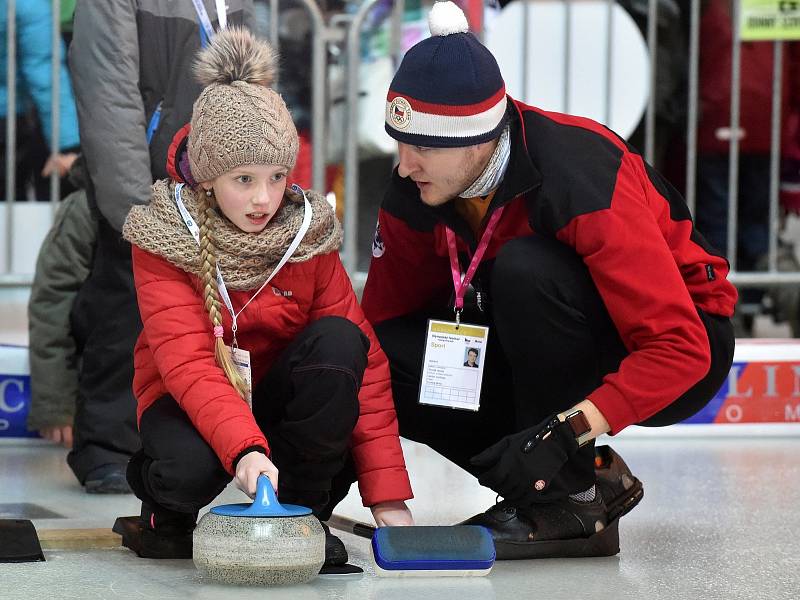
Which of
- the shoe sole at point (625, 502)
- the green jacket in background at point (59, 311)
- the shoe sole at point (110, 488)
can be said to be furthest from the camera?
the green jacket in background at point (59, 311)

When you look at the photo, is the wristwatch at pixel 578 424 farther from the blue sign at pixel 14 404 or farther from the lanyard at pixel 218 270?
the blue sign at pixel 14 404

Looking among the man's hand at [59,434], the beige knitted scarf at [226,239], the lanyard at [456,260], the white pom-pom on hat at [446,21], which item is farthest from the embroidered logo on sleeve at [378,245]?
the man's hand at [59,434]

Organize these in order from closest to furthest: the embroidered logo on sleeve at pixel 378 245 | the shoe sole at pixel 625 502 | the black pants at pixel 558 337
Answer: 1. the black pants at pixel 558 337
2. the shoe sole at pixel 625 502
3. the embroidered logo on sleeve at pixel 378 245

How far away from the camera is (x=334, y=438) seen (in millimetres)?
2355

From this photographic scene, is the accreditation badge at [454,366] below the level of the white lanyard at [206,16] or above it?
below

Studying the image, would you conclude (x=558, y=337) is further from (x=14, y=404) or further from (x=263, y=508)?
(x=14, y=404)

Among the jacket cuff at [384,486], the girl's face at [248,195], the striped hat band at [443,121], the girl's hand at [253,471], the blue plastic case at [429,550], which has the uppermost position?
the striped hat band at [443,121]

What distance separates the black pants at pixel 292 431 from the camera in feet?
7.56

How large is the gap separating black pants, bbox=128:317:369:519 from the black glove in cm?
23

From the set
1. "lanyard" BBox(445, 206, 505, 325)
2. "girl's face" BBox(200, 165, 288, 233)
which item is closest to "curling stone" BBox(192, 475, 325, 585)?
"girl's face" BBox(200, 165, 288, 233)

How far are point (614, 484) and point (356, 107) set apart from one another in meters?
2.29

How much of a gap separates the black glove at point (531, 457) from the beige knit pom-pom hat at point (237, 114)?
1.89ft

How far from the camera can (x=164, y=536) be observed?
7.98 ft

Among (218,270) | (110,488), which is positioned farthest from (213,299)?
(110,488)
